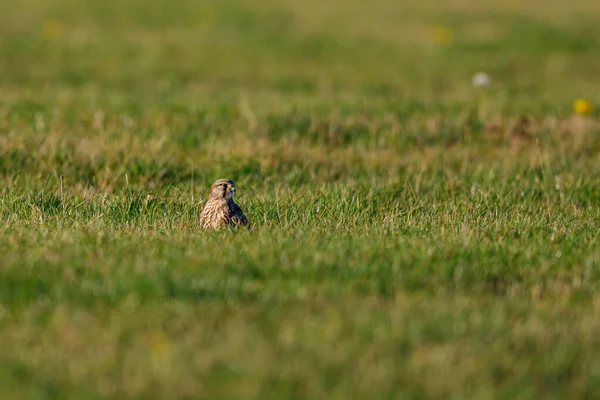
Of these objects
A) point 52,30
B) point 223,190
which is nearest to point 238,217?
point 223,190

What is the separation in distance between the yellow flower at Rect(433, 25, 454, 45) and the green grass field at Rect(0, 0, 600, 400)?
9.83 ft

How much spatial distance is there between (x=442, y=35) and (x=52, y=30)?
27.2ft

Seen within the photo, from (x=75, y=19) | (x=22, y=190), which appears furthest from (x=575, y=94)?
(x=75, y=19)

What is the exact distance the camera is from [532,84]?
16.7 m

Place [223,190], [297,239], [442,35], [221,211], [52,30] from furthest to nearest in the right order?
[442,35]
[52,30]
[223,190]
[221,211]
[297,239]

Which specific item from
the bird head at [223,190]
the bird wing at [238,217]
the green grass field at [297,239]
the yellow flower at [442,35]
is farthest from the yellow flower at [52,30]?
the bird wing at [238,217]

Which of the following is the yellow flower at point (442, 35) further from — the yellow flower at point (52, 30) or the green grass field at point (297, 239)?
the yellow flower at point (52, 30)

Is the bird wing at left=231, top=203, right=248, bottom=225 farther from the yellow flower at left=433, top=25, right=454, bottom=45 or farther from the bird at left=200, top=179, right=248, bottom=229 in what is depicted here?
the yellow flower at left=433, top=25, right=454, bottom=45

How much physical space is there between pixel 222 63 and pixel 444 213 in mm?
11012

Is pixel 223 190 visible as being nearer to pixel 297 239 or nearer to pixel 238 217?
pixel 238 217

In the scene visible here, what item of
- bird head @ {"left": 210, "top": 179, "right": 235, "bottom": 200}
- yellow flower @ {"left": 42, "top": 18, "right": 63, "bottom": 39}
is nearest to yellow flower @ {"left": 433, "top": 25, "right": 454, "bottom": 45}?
yellow flower @ {"left": 42, "top": 18, "right": 63, "bottom": 39}

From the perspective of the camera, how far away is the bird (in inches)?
260

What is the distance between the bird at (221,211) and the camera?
6.61m

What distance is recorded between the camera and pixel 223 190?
267 inches
